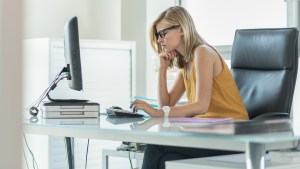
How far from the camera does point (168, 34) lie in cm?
300

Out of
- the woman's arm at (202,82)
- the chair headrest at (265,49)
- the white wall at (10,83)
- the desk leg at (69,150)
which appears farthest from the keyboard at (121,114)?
the white wall at (10,83)

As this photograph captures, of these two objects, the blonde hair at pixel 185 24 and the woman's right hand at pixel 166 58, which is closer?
the blonde hair at pixel 185 24

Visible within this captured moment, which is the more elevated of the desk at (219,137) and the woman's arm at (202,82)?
the woman's arm at (202,82)

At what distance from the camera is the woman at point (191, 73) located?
2688 mm

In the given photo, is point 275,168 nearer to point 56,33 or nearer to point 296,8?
point 296,8

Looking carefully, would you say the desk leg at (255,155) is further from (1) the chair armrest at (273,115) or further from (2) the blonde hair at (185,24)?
(2) the blonde hair at (185,24)

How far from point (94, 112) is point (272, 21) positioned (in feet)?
7.37

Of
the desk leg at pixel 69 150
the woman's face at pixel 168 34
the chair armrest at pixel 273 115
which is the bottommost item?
the desk leg at pixel 69 150

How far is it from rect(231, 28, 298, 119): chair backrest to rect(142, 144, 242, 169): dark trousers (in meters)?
0.80

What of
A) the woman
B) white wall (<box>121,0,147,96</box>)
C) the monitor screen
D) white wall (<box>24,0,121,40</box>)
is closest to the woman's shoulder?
the woman

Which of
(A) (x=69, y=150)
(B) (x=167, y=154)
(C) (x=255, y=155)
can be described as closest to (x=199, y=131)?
(C) (x=255, y=155)

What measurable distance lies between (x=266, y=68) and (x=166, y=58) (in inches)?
23.2

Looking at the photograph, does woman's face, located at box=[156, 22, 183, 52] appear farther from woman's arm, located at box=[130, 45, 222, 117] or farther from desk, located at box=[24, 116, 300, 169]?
desk, located at box=[24, 116, 300, 169]

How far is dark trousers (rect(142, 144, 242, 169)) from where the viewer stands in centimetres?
231
